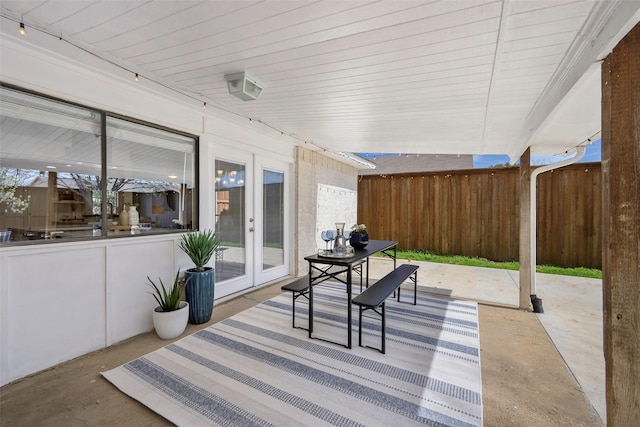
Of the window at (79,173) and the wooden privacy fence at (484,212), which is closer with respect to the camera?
the window at (79,173)

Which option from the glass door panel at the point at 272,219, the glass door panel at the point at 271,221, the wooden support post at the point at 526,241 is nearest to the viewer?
the wooden support post at the point at 526,241

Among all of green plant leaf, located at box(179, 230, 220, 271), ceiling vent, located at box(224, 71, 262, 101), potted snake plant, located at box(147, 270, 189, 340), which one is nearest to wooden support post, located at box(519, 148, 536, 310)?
ceiling vent, located at box(224, 71, 262, 101)

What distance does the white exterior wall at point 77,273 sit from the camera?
2.10 m

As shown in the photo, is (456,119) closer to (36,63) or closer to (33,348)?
(36,63)

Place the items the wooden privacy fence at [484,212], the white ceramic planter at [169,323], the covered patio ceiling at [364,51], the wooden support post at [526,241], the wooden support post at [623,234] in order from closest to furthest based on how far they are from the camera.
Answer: the wooden support post at [623,234] < the covered patio ceiling at [364,51] < the white ceramic planter at [169,323] < the wooden support post at [526,241] < the wooden privacy fence at [484,212]

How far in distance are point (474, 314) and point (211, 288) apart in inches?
125

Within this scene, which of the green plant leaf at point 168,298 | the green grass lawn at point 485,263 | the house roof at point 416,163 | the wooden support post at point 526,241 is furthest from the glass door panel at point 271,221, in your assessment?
the house roof at point 416,163

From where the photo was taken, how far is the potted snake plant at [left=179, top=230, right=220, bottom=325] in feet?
10.1

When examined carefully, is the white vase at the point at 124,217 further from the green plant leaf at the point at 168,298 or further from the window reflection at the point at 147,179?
the green plant leaf at the point at 168,298

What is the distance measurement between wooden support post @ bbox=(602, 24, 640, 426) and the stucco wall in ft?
14.0

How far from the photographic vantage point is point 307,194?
5445 mm

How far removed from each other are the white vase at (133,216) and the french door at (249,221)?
1008mm

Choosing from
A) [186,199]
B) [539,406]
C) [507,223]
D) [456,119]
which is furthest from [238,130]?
[507,223]

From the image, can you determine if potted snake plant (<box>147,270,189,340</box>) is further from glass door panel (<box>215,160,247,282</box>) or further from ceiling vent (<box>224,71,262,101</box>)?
ceiling vent (<box>224,71,262,101</box>)
